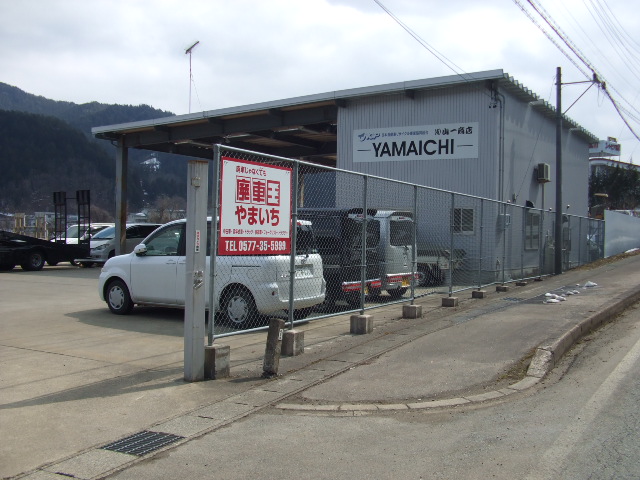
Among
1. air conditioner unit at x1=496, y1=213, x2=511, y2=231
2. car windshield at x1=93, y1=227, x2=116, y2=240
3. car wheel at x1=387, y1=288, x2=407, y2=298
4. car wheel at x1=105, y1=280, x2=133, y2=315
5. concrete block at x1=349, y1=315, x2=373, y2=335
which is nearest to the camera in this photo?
concrete block at x1=349, y1=315, x2=373, y2=335

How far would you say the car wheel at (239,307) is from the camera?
27.9ft

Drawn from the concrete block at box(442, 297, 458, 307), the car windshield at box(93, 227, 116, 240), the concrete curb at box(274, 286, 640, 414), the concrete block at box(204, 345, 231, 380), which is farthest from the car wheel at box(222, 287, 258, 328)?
the car windshield at box(93, 227, 116, 240)

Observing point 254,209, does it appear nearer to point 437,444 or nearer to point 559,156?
point 437,444

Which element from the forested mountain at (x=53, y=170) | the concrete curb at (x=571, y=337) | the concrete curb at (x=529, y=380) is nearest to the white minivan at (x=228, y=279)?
the concrete curb at (x=529, y=380)

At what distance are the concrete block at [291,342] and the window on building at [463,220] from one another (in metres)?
5.48

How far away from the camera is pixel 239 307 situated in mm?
8609

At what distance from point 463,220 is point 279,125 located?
1280cm

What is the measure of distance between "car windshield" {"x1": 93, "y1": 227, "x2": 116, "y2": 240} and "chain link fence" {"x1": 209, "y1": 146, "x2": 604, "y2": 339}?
748 inches

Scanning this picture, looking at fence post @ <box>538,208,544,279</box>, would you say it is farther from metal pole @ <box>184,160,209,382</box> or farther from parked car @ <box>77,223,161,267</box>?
parked car @ <box>77,223,161,267</box>

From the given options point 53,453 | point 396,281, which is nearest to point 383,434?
point 53,453

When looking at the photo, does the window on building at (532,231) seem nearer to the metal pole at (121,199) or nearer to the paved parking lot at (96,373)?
the paved parking lot at (96,373)

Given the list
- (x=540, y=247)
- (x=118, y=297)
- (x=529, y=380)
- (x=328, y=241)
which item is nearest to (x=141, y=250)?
(x=118, y=297)

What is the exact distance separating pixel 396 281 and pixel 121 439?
19.9ft

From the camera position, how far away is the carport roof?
1984cm
